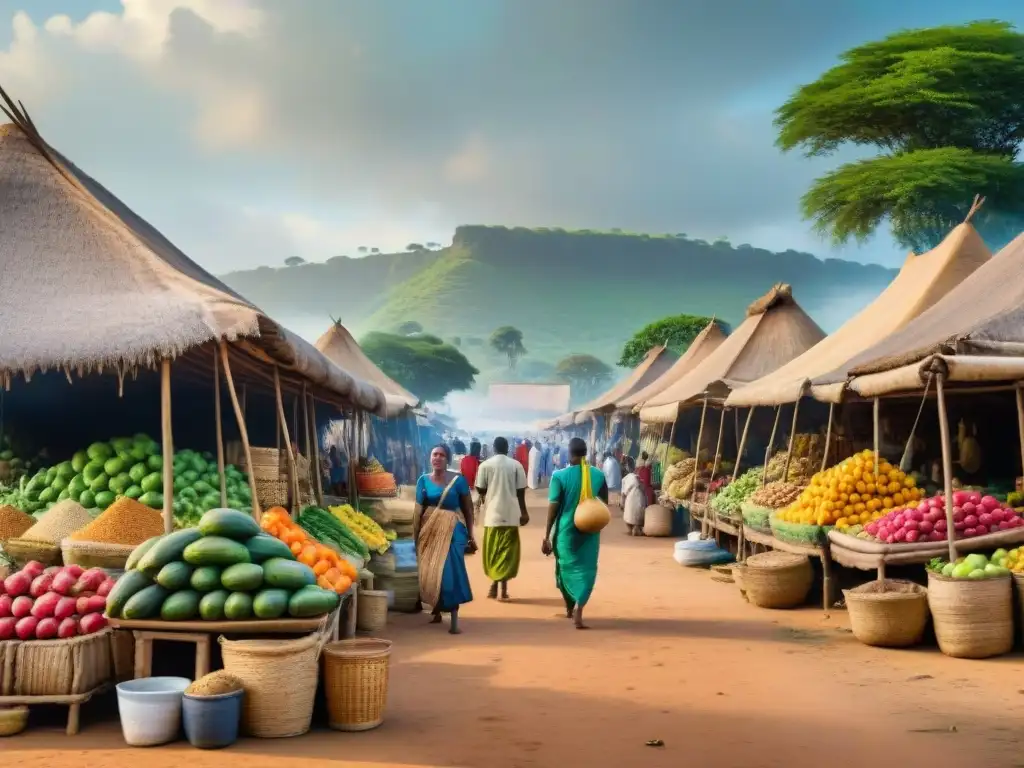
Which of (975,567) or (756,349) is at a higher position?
(756,349)

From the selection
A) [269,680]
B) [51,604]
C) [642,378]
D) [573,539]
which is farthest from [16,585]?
[642,378]

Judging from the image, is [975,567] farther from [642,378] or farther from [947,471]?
[642,378]

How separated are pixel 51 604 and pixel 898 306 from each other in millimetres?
11880

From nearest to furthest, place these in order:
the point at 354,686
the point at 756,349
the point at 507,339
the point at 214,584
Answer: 1. the point at 354,686
2. the point at 214,584
3. the point at 756,349
4. the point at 507,339

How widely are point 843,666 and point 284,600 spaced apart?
4.45 m

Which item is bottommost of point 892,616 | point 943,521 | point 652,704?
point 652,704

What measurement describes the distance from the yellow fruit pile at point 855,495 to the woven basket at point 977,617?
2.41 meters

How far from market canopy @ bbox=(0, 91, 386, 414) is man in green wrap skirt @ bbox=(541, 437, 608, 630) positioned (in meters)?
2.76

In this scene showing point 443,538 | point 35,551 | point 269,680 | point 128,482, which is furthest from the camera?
point 443,538

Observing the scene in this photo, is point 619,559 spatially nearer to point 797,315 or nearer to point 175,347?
point 797,315

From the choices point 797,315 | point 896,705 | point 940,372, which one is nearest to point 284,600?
point 896,705

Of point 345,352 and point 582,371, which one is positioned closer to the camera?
point 345,352

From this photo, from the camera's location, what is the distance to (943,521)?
31.3ft

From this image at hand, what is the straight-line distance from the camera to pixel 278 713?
5.85 m
